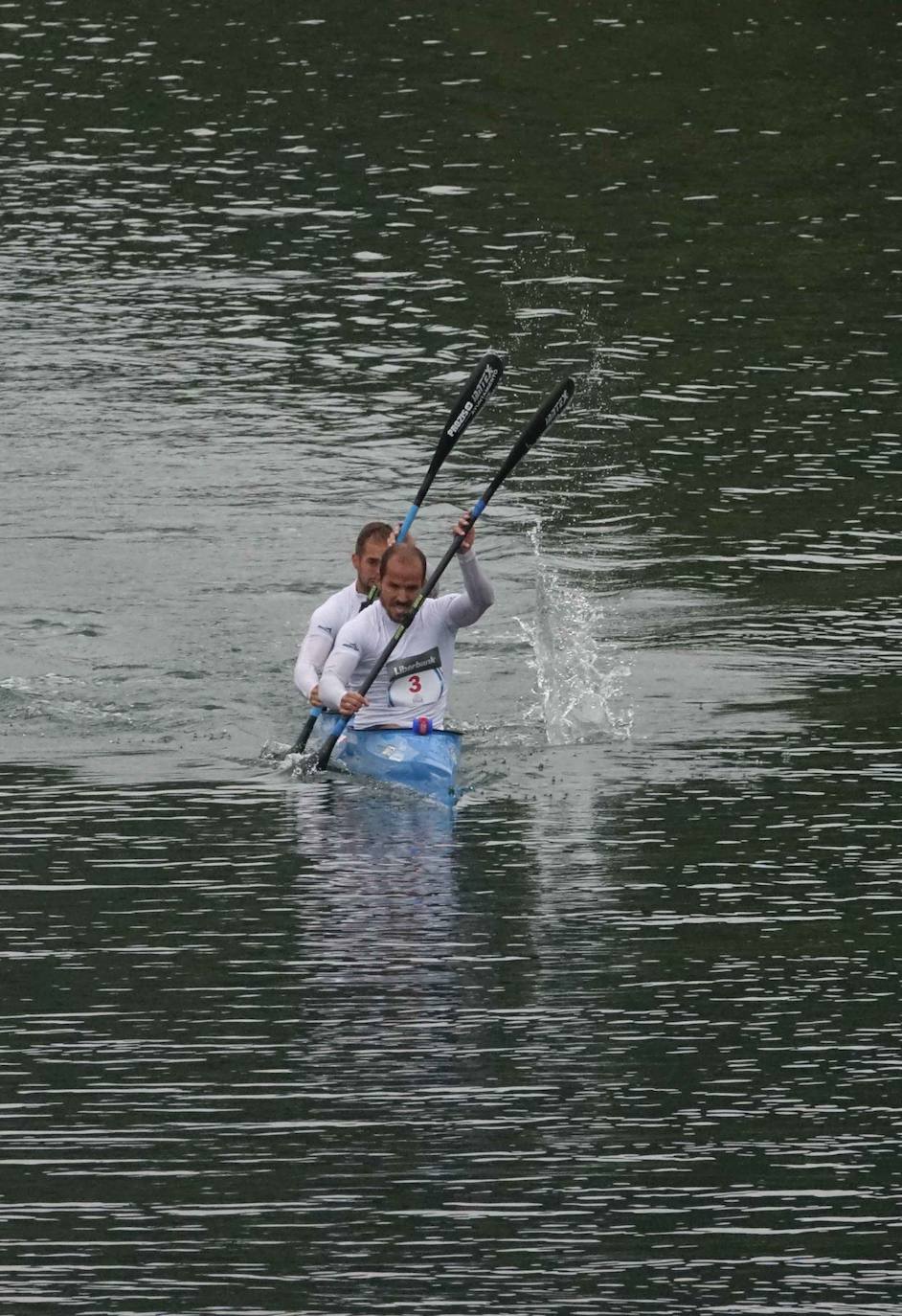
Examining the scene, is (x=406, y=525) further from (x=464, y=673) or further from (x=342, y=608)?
(x=464, y=673)

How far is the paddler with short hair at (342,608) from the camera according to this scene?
1550 centimetres

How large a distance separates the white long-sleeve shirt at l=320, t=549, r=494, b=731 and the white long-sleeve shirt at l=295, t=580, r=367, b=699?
370 mm

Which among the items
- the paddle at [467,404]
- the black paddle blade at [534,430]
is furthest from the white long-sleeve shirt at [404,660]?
the paddle at [467,404]

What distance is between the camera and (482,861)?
1280 cm

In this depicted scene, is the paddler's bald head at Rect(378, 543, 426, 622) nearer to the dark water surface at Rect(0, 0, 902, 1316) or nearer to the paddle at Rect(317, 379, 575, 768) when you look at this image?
the paddle at Rect(317, 379, 575, 768)

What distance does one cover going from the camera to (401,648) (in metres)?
15.1

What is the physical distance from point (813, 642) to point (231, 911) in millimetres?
6317

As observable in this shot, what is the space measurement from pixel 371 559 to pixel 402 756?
4.75 feet

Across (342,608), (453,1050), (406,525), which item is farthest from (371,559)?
(453,1050)

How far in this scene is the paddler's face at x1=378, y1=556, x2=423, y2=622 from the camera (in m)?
14.8

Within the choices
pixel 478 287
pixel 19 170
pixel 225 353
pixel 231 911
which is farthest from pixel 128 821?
pixel 19 170

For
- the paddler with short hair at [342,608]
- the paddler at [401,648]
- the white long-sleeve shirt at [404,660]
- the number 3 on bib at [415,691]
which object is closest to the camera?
the paddler at [401,648]

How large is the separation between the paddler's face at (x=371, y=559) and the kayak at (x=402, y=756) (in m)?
0.88

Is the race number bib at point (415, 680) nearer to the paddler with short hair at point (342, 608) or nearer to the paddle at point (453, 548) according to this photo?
the paddle at point (453, 548)
